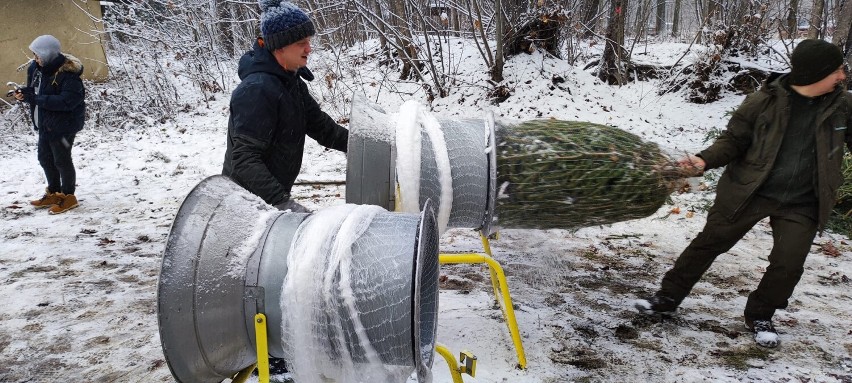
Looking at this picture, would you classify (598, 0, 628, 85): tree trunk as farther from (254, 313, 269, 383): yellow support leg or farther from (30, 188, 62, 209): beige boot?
(254, 313, 269, 383): yellow support leg

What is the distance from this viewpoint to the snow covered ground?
2.88 metres

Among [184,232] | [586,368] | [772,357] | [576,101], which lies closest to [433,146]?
[184,232]

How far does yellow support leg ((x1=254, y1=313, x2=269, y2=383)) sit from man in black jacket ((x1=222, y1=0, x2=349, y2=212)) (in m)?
0.81

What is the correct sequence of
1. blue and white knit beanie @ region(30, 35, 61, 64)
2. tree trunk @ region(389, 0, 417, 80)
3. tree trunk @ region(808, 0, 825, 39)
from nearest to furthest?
blue and white knit beanie @ region(30, 35, 61, 64) → tree trunk @ region(808, 0, 825, 39) → tree trunk @ region(389, 0, 417, 80)

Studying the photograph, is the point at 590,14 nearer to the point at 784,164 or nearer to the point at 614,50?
the point at 614,50

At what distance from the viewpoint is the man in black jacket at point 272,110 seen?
241 centimetres

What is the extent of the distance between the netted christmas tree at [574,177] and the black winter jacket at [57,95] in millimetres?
4788

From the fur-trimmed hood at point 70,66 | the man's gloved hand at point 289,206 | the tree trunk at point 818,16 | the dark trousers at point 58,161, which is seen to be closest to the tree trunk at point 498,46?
the tree trunk at point 818,16

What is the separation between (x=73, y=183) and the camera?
5.83m

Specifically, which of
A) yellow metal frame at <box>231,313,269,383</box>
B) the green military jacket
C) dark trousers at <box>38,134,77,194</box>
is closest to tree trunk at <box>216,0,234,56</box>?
dark trousers at <box>38,134,77,194</box>

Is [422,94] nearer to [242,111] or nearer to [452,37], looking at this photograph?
[452,37]

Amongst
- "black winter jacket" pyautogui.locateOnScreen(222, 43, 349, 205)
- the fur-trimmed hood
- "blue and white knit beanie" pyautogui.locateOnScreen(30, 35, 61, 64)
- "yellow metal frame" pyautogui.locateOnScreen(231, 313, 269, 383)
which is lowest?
"yellow metal frame" pyautogui.locateOnScreen(231, 313, 269, 383)

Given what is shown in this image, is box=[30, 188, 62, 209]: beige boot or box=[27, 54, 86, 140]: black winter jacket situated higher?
box=[27, 54, 86, 140]: black winter jacket

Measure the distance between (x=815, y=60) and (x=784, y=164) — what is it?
0.55 meters
